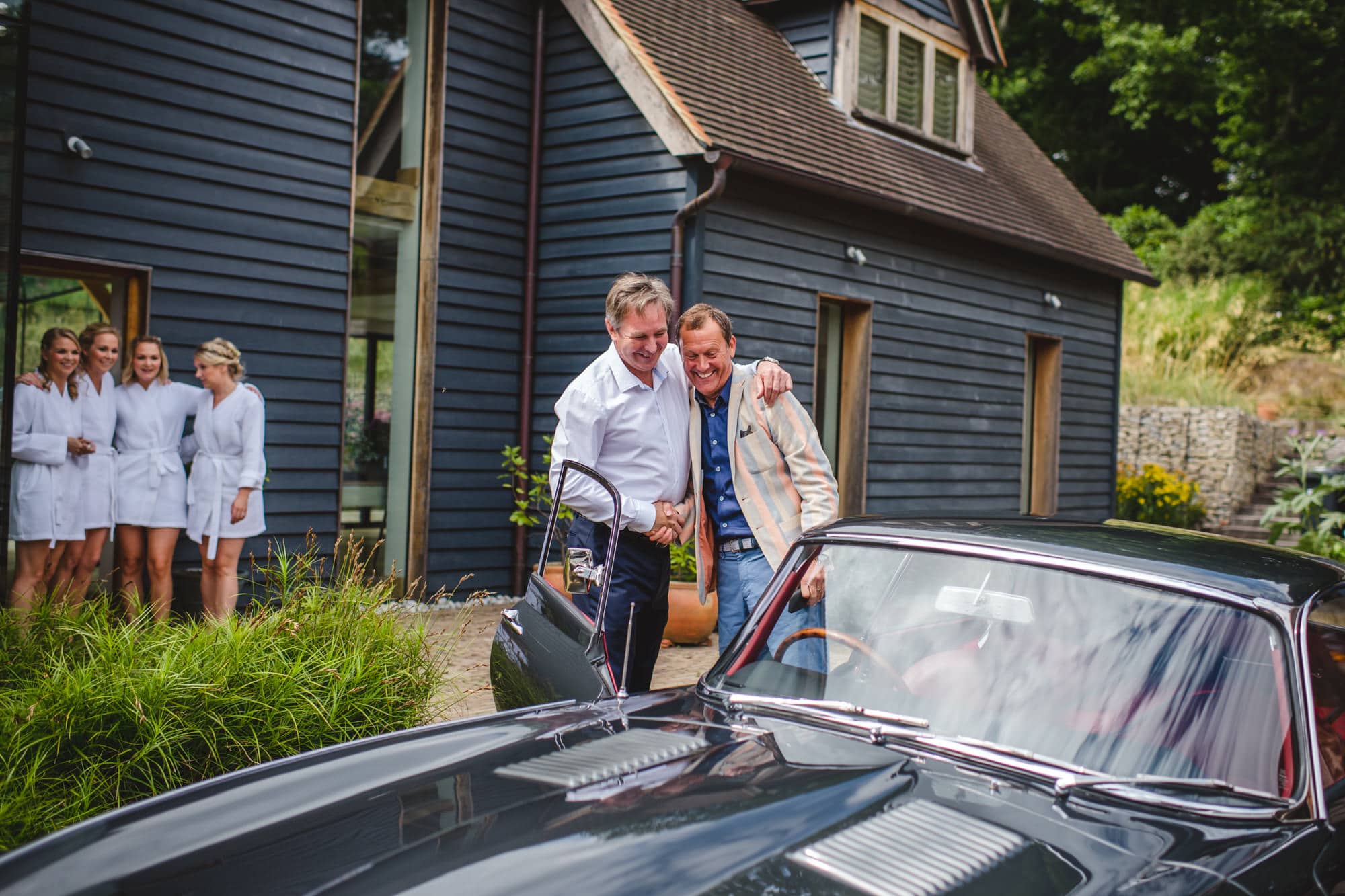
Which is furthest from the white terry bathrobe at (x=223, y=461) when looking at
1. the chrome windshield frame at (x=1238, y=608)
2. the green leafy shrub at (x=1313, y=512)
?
the green leafy shrub at (x=1313, y=512)

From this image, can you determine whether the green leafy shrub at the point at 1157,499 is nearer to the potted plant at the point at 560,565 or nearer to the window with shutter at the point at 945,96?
the window with shutter at the point at 945,96

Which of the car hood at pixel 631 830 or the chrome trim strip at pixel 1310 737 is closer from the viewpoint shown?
the car hood at pixel 631 830

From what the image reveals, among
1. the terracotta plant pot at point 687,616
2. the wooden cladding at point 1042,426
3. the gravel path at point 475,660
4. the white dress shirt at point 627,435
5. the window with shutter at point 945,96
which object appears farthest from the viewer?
the wooden cladding at point 1042,426

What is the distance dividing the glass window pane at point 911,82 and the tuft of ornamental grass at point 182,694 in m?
9.07

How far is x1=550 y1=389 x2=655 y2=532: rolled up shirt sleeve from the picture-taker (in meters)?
3.69

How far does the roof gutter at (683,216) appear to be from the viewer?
28.3ft

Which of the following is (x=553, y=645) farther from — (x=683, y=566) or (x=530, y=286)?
(x=530, y=286)

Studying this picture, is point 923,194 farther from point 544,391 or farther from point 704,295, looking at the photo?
point 544,391

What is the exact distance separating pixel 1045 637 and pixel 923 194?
894 cm

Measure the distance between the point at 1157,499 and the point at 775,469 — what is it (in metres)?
14.4

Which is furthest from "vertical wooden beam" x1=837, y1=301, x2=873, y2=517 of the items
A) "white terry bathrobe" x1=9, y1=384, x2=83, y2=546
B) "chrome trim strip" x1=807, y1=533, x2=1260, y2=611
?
"chrome trim strip" x1=807, y1=533, x2=1260, y2=611

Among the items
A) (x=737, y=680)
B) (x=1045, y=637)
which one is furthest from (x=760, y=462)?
(x=1045, y=637)

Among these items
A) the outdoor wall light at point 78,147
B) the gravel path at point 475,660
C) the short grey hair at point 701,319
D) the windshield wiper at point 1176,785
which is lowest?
the gravel path at point 475,660

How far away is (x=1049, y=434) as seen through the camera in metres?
13.7
